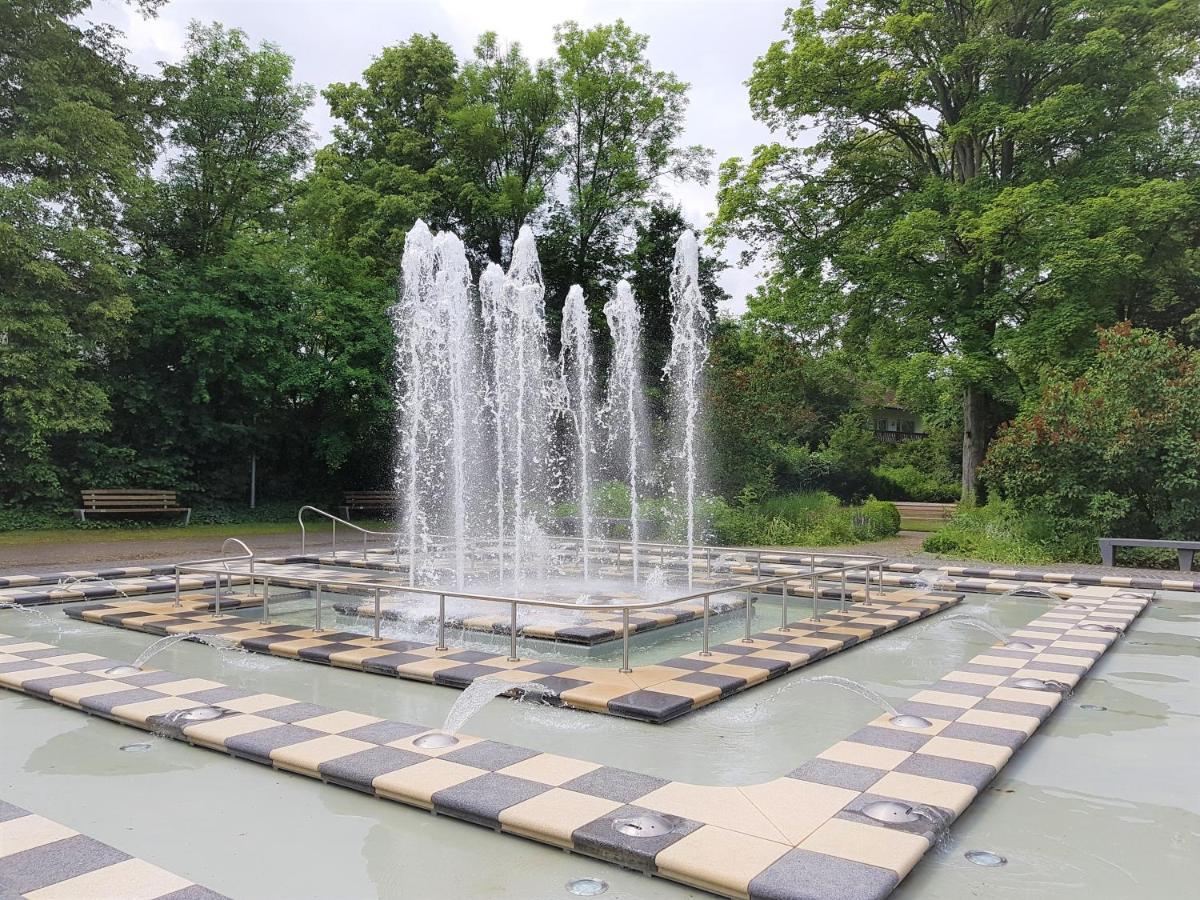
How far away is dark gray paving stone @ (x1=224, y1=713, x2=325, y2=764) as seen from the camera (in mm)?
4215

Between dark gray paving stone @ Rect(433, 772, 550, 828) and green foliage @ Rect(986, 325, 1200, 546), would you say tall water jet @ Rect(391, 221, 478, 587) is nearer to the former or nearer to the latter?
dark gray paving stone @ Rect(433, 772, 550, 828)

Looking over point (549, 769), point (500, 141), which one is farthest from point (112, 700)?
point (500, 141)

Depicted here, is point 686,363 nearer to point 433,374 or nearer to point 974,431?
point 433,374

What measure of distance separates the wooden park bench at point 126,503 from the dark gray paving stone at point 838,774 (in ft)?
59.3

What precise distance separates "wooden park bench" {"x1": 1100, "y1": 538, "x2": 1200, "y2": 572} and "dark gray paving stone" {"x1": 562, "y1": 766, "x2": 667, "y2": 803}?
11514 millimetres

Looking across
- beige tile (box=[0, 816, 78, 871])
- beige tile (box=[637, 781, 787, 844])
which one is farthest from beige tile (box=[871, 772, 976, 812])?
beige tile (box=[0, 816, 78, 871])

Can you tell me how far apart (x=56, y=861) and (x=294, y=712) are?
1939mm

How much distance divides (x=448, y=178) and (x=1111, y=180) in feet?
54.2

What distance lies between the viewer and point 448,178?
23.8 metres

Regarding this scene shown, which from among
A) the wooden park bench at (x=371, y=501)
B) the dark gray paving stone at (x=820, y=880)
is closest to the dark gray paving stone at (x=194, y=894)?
the dark gray paving stone at (x=820, y=880)

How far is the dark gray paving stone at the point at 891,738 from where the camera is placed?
4.36 meters

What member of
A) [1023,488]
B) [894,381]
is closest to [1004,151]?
[894,381]

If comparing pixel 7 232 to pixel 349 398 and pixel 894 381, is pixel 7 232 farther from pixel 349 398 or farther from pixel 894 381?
pixel 894 381

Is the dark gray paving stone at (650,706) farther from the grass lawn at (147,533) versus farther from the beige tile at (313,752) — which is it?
the grass lawn at (147,533)
